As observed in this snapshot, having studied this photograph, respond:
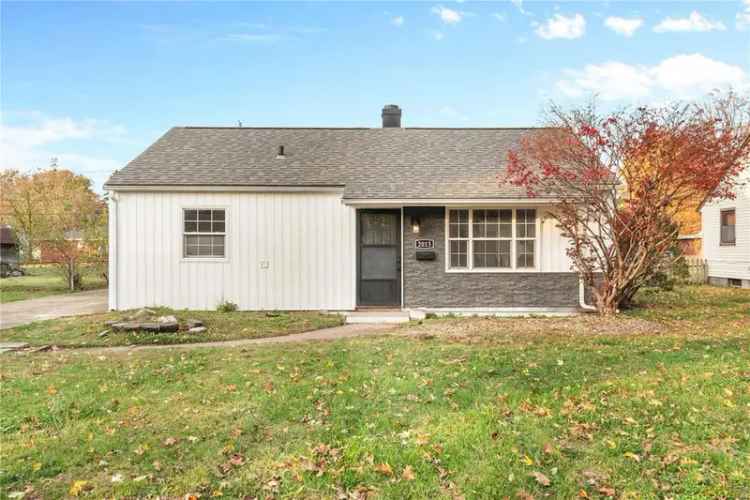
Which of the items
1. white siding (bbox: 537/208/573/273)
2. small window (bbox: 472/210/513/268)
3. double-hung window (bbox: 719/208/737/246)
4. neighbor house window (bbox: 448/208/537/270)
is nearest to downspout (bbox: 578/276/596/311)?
white siding (bbox: 537/208/573/273)

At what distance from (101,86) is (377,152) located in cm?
928

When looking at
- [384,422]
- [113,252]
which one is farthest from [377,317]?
[384,422]

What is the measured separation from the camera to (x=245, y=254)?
12.8 m

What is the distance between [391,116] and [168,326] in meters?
9.65

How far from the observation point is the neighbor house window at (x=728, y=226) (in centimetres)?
2089

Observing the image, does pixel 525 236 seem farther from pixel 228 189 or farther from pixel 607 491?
pixel 607 491

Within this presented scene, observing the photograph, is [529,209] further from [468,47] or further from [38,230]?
Answer: [38,230]

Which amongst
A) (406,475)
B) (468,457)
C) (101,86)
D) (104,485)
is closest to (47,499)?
(104,485)

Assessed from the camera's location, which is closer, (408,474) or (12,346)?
(408,474)

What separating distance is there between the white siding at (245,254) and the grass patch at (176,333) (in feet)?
2.31

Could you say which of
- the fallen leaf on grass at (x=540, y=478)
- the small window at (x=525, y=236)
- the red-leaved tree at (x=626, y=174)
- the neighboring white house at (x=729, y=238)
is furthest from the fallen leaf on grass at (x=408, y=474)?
the neighboring white house at (x=729, y=238)

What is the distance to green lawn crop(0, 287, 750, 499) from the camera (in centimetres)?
351

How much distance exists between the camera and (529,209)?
12547 millimetres

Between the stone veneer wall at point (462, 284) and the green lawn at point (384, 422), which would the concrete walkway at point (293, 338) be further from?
the stone veneer wall at point (462, 284)
